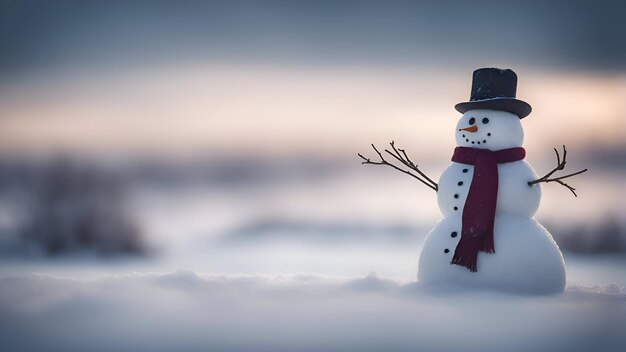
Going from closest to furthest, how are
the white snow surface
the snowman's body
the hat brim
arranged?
1. the white snow surface
2. the snowman's body
3. the hat brim

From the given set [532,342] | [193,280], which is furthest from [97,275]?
[532,342]

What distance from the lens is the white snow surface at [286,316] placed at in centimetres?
423

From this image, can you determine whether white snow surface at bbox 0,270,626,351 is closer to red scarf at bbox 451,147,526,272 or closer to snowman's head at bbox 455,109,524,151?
red scarf at bbox 451,147,526,272

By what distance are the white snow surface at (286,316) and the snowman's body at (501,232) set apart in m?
0.20

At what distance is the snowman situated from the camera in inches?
219

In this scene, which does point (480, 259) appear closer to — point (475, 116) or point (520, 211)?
point (520, 211)

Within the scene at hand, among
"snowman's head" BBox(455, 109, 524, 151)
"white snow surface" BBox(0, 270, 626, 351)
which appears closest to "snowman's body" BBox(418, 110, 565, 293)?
"snowman's head" BBox(455, 109, 524, 151)

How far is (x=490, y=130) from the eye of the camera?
19.4 ft

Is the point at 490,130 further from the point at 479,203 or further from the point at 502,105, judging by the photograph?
the point at 479,203

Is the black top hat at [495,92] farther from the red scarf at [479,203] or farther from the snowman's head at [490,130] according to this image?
the red scarf at [479,203]

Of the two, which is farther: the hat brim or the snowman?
the hat brim

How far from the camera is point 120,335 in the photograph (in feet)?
14.1

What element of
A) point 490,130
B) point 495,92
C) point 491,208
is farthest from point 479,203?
point 495,92

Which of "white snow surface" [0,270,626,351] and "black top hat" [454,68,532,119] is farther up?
"black top hat" [454,68,532,119]
